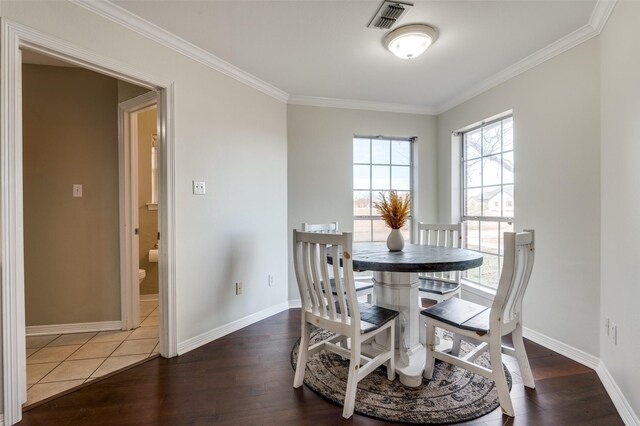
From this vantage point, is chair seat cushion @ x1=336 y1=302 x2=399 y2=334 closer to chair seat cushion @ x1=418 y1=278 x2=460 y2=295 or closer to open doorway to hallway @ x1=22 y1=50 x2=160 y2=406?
chair seat cushion @ x1=418 y1=278 x2=460 y2=295

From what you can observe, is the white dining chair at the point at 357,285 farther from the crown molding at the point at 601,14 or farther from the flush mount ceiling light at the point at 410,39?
the crown molding at the point at 601,14

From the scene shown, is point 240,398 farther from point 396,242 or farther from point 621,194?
point 621,194

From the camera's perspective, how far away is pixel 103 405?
1710 millimetres

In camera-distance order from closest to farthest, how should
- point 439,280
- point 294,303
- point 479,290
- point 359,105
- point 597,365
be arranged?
point 597,365 → point 439,280 → point 479,290 → point 294,303 → point 359,105

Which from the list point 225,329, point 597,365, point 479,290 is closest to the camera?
point 597,365

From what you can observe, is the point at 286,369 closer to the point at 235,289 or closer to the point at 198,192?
the point at 235,289

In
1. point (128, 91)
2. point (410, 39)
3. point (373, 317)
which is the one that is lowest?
point (373, 317)

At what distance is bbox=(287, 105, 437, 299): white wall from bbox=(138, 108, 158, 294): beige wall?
1.71 meters

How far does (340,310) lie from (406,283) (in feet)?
1.89

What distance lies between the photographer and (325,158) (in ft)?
11.6

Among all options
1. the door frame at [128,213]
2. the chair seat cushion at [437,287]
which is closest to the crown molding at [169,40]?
the door frame at [128,213]

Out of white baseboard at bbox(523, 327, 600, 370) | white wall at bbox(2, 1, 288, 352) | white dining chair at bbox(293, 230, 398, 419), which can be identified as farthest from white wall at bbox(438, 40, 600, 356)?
white wall at bbox(2, 1, 288, 352)

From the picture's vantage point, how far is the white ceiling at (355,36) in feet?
6.19

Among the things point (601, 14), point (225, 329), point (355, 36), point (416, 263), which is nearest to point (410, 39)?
point (355, 36)
